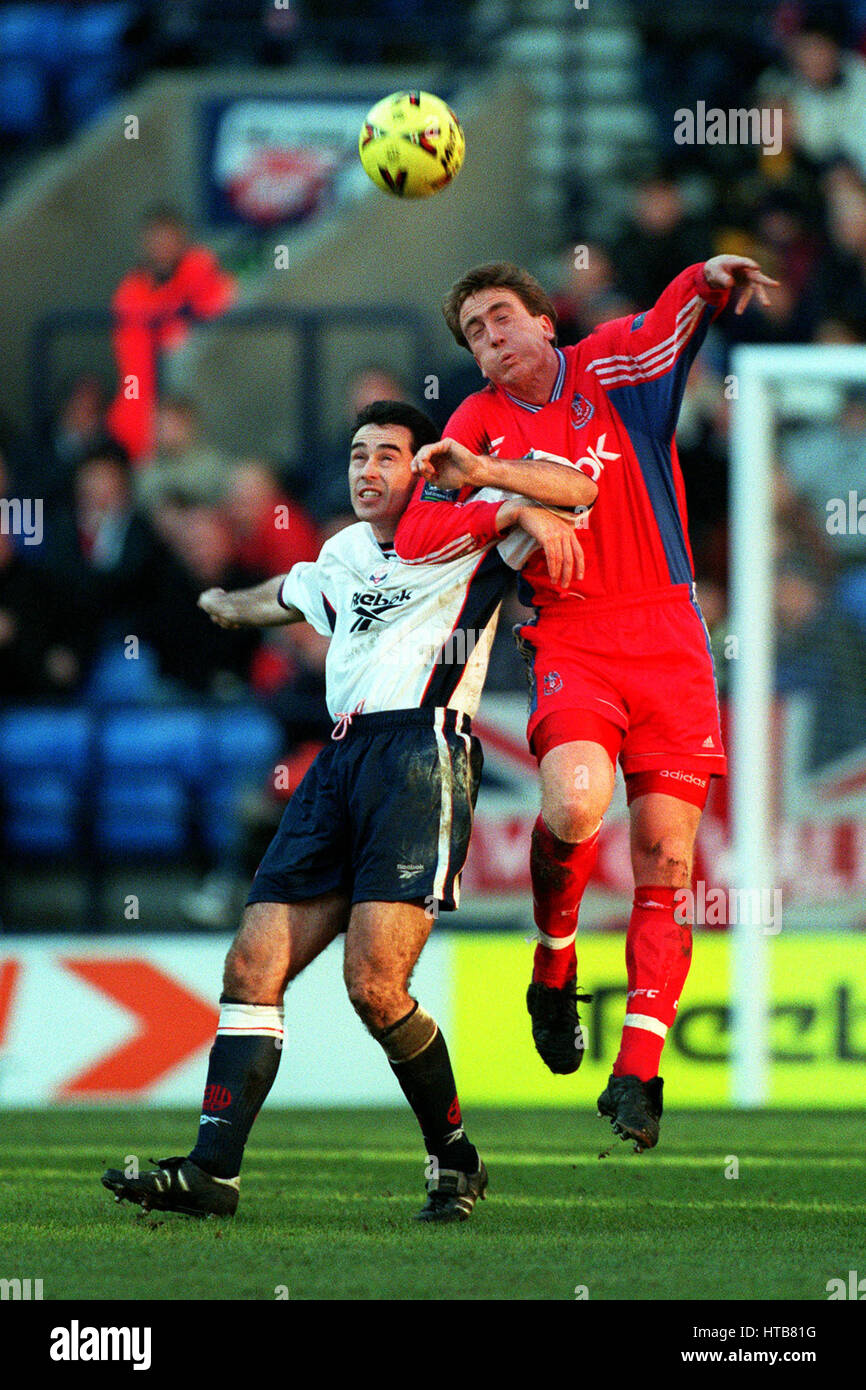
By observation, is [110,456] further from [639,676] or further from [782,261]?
[639,676]

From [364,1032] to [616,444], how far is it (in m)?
4.64

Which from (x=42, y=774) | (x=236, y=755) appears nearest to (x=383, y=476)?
(x=236, y=755)

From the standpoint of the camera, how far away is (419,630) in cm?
596

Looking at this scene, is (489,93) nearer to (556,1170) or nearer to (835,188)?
(835,188)

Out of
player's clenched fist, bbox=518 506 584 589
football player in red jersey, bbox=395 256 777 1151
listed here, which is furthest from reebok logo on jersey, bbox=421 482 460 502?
player's clenched fist, bbox=518 506 584 589

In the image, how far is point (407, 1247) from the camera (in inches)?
213

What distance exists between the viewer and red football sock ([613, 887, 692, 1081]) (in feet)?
19.1

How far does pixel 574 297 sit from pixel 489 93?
302cm

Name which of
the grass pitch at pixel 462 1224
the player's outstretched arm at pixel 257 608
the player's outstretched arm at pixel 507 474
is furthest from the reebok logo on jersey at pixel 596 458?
the grass pitch at pixel 462 1224

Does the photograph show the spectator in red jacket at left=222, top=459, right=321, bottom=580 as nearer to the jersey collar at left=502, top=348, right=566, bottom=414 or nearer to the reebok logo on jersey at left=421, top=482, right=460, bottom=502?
the jersey collar at left=502, top=348, right=566, bottom=414

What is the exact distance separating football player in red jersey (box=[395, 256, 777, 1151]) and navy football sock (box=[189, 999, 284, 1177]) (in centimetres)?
96

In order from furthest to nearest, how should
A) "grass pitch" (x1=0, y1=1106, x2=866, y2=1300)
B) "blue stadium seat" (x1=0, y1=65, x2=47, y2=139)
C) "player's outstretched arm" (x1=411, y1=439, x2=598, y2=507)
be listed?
1. "blue stadium seat" (x1=0, y1=65, x2=47, y2=139)
2. "player's outstretched arm" (x1=411, y1=439, x2=598, y2=507)
3. "grass pitch" (x1=0, y1=1106, x2=866, y2=1300)

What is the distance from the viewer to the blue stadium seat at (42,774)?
11.3 metres

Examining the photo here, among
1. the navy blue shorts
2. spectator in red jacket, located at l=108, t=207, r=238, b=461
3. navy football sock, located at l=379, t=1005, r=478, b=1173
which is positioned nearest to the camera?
the navy blue shorts
